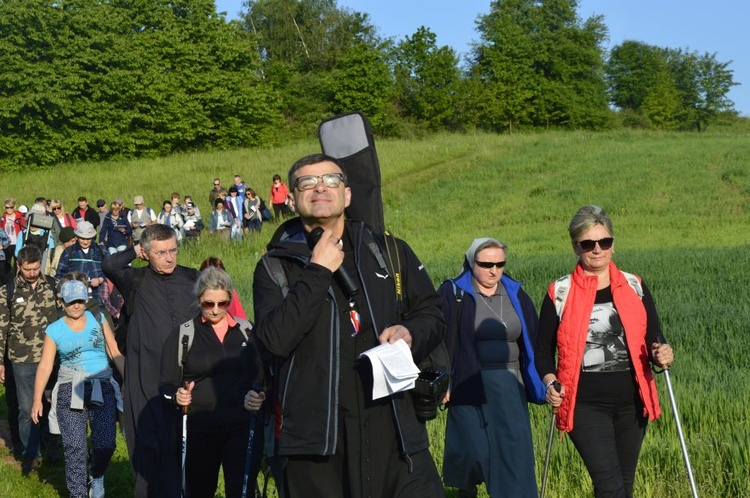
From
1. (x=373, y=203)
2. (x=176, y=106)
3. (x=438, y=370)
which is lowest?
(x=438, y=370)

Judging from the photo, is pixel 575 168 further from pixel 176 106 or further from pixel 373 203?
pixel 373 203

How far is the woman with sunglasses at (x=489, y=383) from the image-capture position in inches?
243

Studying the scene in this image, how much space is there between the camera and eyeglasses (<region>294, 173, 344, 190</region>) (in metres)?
3.63

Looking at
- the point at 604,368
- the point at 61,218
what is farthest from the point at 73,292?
the point at 61,218

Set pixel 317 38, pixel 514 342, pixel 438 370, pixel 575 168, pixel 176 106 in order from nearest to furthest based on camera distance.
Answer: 1. pixel 438 370
2. pixel 514 342
3. pixel 575 168
4. pixel 176 106
5. pixel 317 38

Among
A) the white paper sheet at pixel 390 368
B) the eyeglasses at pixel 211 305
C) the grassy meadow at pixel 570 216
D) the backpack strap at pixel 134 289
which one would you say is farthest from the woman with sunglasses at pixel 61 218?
the white paper sheet at pixel 390 368

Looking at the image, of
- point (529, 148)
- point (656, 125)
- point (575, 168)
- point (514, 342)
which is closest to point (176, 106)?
point (529, 148)

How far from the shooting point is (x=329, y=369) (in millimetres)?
3477

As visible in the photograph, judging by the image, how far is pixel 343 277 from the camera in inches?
140

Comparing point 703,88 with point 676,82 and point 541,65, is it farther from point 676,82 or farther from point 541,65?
point 541,65

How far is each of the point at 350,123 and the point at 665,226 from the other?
2983 cm

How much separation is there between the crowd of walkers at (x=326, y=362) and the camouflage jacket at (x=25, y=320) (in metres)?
0.02

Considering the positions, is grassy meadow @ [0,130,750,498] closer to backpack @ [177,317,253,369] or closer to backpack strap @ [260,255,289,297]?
backpack @ [177,317,253,369]

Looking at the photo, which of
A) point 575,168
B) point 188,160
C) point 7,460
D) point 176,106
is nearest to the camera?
point 7,460
